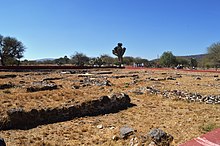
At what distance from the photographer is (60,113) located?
11.6 metres

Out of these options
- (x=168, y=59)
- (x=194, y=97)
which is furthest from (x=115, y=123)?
(x=168, y=59)

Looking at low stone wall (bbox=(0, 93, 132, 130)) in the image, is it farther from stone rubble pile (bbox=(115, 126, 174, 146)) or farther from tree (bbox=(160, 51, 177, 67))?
tree (bbox=(160, 51, 177, 67))

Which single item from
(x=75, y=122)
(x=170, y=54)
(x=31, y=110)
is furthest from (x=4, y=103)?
(x=170, y=54)

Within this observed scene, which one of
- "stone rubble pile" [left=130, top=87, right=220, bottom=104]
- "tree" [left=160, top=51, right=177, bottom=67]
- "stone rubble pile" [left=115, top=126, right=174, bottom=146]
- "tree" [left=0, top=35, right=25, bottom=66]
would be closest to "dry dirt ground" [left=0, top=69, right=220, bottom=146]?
"stone rubble pile" [left=115, top=126, right=174, bottom=146]

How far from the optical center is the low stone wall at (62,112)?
1018 cm

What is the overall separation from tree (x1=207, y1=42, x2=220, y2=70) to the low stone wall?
67329 millimetres

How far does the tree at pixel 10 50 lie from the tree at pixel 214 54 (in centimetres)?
5625

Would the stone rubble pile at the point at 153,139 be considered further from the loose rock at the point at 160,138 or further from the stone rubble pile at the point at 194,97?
the stone rubble pile at the point at 194,97

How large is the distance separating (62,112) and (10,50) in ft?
213

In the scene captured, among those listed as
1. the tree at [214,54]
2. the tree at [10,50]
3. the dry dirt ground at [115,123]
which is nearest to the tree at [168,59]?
the tree at [214,54]

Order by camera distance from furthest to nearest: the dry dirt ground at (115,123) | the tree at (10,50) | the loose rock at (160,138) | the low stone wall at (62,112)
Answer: the tree at (10,50) < the low stone wall at (62,112) < the dry dirt ground at (115,123) < the loose rock at (160,138)

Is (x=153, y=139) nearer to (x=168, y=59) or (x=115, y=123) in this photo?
(x=115, y=123)

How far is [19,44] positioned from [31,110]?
6671cm

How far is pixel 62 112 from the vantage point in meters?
11.7
